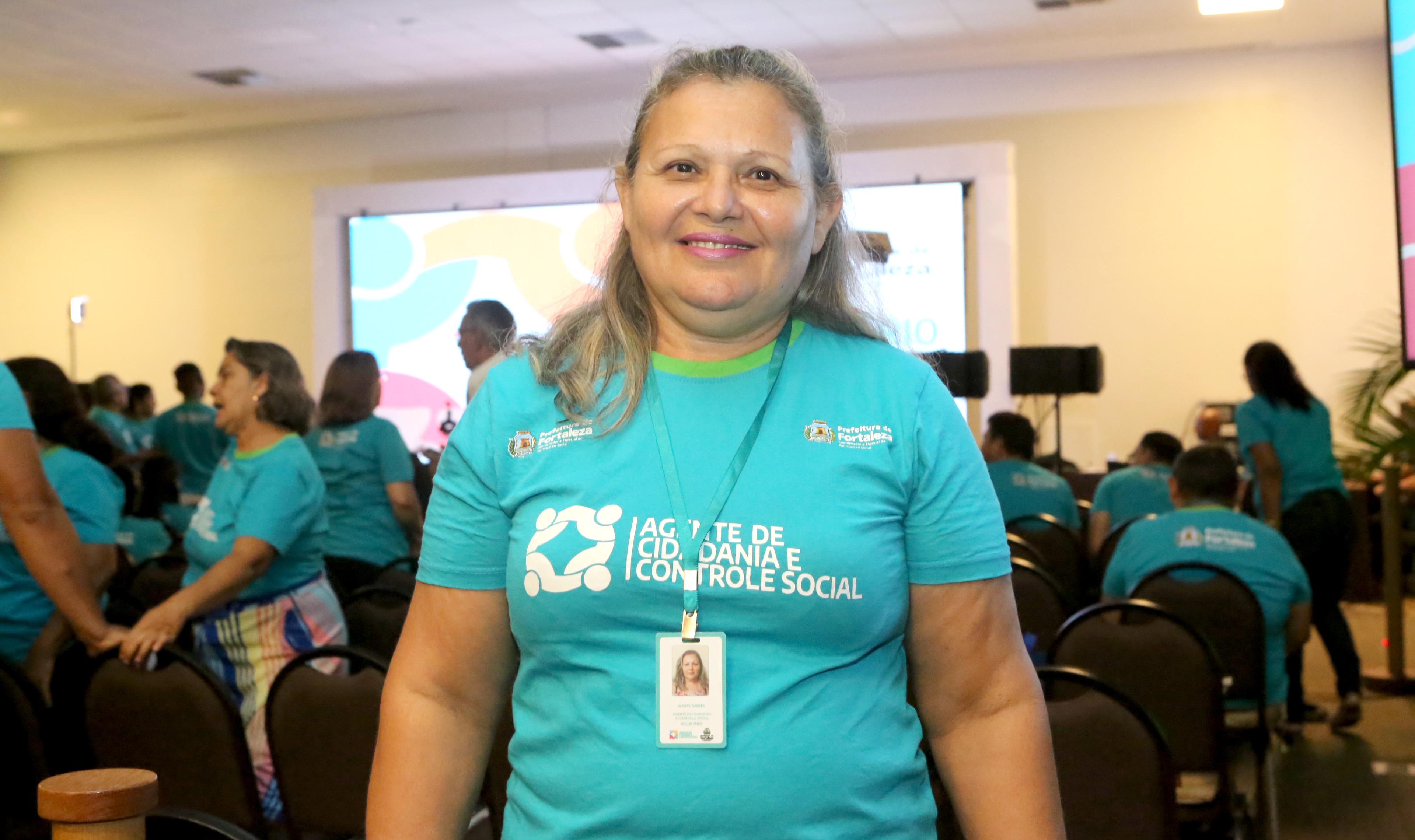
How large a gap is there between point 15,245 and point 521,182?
6.45 metres

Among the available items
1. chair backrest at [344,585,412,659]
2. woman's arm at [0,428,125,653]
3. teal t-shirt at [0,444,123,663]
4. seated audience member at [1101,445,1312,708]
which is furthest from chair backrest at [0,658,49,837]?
seated audience member at [1101,445,1312,708]

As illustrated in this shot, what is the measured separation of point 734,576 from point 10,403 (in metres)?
2.08

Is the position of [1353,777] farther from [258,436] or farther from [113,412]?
[113,412]

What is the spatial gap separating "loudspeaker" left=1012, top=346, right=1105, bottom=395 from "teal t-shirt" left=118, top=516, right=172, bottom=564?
5613 mm

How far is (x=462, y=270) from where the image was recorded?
11.0 m

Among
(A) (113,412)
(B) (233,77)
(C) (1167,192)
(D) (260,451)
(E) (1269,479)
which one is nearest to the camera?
(D) (260,451)

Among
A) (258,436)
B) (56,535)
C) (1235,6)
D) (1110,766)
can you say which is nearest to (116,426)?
(258,436)

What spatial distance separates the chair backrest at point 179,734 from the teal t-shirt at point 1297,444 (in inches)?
175

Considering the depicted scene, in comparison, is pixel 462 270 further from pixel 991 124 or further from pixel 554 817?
pixel 554 817

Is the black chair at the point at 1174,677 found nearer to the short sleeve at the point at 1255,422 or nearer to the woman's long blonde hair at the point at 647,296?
the woman's long blonde hair at the point at 647,296

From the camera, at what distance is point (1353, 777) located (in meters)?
4.43

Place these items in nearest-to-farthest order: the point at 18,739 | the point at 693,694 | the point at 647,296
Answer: the point at 693,694 < the point at 647,296 < the point at 18,739

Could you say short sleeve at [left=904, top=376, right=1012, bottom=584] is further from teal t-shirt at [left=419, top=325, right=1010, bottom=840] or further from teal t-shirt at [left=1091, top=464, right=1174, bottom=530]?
teal t-shirt at [left=1091, top=464, right=1174, bottom=530]

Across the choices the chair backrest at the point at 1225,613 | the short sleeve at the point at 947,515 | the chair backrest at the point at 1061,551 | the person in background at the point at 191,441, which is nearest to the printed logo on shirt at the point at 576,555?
the short sleeve at the point at 947,515
